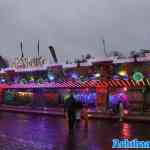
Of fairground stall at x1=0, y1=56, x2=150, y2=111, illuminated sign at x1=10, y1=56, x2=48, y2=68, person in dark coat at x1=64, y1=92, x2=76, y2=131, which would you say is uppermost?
illuminated sign at x1=10, y1=56, x2=48, y2=68

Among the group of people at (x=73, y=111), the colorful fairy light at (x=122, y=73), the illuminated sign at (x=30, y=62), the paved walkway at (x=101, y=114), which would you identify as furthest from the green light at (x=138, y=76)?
the illuminated sign at (x=30, y=62)

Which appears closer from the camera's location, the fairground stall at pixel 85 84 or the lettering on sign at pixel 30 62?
the fairground stall at pixel 85 84

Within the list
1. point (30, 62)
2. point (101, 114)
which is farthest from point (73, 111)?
point (30, 62)

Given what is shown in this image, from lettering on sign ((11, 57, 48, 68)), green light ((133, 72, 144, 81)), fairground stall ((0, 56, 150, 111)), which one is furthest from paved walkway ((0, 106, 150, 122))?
lettering on sign ((11, 57, 48, 68))

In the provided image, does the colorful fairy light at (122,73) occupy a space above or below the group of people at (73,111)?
above

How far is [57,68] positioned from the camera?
1869 inches

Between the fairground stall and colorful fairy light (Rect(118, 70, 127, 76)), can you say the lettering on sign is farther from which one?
colorful fairy light (Rect(118, 70, 127, 76))

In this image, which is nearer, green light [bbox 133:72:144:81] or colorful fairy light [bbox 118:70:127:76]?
green light [bbox 133:72:144:81]

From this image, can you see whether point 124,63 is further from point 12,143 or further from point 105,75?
point 12,143

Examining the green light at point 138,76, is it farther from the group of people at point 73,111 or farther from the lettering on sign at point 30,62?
the lettering on sign at point 30,62

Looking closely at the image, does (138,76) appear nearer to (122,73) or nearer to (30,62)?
(122,73)

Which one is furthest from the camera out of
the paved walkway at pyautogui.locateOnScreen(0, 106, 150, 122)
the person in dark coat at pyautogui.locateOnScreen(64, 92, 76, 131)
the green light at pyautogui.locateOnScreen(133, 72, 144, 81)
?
the green light at pyautogui.locateOnScreen(133, 72, 144, 81)

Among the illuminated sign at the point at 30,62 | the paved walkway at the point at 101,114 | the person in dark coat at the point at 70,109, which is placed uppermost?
the illuminated sign at the point at 30,62

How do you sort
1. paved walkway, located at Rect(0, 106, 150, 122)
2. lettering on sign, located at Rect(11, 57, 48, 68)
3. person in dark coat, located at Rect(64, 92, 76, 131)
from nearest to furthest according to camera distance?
person in dark coat, located at Rect(64, 92, 76, 131)
paved walkway, located at Rect(0, 106, 150, 122)
lettering on sign, located at Rect(11, 57, 48, 68)
